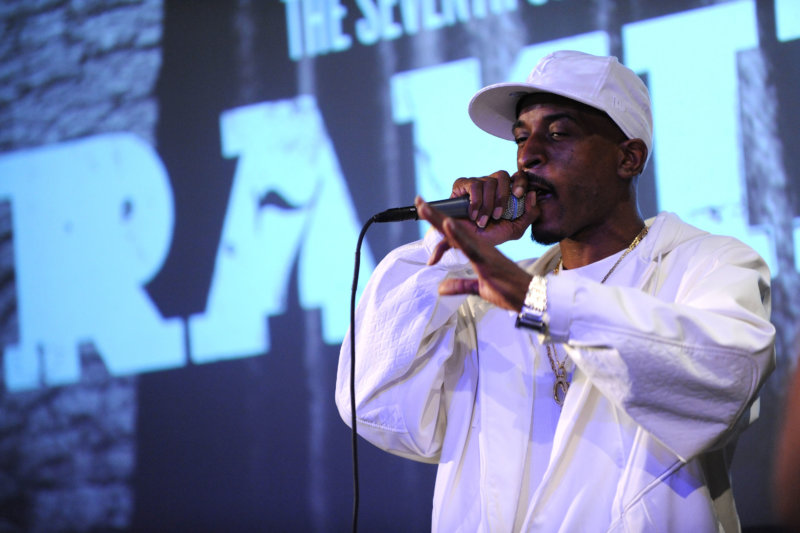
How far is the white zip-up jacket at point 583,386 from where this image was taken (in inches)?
45.8

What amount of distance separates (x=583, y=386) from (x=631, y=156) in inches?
22.0

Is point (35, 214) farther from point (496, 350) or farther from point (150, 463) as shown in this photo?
point (496, 350)

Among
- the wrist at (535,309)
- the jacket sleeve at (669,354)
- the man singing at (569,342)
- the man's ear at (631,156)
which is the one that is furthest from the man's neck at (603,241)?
the wrist at (535,309)

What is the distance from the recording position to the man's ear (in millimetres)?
1737

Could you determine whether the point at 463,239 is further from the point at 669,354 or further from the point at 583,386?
the point at 583,386

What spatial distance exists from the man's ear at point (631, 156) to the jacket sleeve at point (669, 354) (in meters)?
0.56

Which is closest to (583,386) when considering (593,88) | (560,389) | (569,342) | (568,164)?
(560,389)

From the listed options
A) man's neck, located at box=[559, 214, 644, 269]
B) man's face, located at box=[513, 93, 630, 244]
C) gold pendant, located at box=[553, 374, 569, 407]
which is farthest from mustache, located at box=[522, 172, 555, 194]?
gold pendant, located at box=[553, 374, 569, 407]

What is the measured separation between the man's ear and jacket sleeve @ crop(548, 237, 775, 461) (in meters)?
0.56

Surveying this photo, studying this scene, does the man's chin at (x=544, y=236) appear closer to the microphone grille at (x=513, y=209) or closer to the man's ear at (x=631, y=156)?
the microphone grille at (x=513, y=209)

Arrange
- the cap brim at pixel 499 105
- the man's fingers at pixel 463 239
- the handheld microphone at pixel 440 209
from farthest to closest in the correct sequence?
the cap brim at pixel 499 105
the handheld microphone at pixel 440 209
the man's fingers at pixel 463 239

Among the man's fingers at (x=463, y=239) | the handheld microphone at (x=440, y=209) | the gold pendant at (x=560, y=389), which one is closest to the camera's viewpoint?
the man's fingers at (x=463, y=239)

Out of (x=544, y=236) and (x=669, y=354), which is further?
(x=544, y=236)

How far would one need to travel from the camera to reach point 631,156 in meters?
1.75
